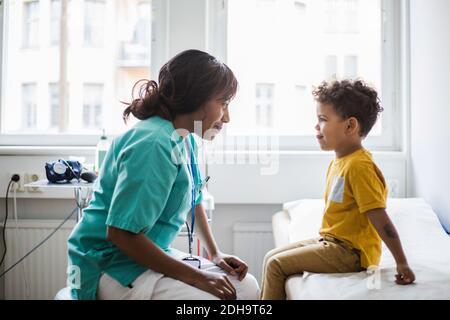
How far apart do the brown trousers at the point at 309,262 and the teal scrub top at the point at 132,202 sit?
1.19 ft

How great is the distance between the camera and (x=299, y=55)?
2.21 metres

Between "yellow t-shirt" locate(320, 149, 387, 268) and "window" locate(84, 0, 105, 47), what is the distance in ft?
4.90

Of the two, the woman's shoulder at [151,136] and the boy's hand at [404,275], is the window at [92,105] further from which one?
the boy's hand at [404,275]

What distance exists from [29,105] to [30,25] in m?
0.41

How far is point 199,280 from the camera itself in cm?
102

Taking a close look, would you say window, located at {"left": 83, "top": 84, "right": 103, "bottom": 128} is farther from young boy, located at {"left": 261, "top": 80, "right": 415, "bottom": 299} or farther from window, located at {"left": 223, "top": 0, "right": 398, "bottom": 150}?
young boy, located at {"left": 261, "top": 80, "right": 415, "bottom": 299}

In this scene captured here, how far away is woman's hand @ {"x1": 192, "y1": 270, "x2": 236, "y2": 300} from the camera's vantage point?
1013 mm

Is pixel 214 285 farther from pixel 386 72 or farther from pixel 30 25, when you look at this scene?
→ pixel 30 25

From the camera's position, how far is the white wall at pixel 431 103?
1.70 m

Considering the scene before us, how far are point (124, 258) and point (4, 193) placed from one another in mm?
1319

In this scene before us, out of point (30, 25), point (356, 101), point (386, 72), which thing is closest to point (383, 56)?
point (386, 72)

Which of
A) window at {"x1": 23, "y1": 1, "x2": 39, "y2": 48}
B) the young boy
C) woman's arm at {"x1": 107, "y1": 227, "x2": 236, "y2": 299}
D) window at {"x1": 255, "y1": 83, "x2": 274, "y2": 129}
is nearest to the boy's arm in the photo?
the young boy
